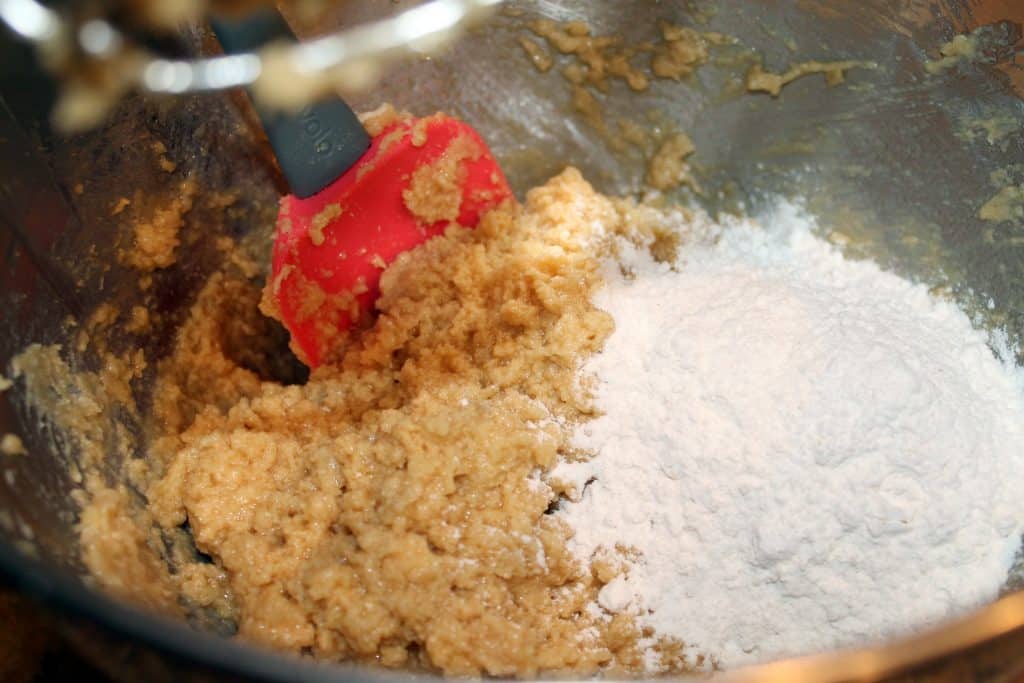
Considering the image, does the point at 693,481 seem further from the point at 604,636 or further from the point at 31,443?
the point at 31,443

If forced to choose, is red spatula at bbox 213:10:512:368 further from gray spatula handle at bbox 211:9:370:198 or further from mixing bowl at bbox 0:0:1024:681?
mixing bowl at bbox 0:0:1024:681

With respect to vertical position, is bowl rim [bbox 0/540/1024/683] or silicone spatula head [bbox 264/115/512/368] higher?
bowl rim [bbox 0/540/1024/683]

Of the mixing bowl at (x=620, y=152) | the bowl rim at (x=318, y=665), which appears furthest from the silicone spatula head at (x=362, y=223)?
the bowl rim at (x=318, y=665)

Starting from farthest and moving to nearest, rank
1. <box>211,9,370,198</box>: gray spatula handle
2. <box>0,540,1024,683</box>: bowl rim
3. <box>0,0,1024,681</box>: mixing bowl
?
<box>211,9,370,198</box>: gray spatula handle
<box>0,0,1024,681</box>: mixing bowl
<box>0,540,1024,683</box>: bowl rim

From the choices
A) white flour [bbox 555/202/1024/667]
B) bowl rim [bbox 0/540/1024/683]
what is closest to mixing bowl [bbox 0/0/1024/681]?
bowl rim [bbox 0/540/1024/683]

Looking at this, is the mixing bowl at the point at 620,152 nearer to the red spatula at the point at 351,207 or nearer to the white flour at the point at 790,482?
the red spatula at the point at 351,207

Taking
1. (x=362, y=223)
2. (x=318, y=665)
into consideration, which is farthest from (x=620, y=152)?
(x=318, y=665)
